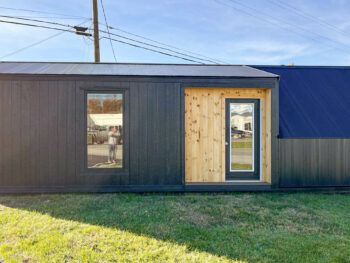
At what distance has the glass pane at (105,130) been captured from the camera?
14.9ft

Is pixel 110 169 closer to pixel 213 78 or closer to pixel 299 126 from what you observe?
pixel 213 78

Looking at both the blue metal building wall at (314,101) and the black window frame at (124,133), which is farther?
the blue metal building wall at (314,101)

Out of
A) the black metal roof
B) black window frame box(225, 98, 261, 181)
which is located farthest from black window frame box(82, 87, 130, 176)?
black window frame box(225, 98, 261, 181)

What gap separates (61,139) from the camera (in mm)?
4523

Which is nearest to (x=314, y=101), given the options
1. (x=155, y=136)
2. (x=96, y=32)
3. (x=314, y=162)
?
(x=314, y=162)

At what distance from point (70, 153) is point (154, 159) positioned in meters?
1.79

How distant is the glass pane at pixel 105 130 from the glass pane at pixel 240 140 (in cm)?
257

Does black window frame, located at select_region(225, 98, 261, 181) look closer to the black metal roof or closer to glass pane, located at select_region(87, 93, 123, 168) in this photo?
the black metal roof

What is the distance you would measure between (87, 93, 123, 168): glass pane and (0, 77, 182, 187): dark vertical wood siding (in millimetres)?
170

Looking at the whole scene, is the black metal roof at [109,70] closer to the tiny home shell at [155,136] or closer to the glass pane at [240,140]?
the tiny home shell at [155,136]

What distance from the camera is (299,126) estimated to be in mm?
4945

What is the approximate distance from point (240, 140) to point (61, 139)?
399 centimetres

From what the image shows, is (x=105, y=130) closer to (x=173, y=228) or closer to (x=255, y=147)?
(x=173, y=228)

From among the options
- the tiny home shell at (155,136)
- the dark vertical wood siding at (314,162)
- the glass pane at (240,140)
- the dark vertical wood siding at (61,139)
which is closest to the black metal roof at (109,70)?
the tiny home shell at (155,136)
